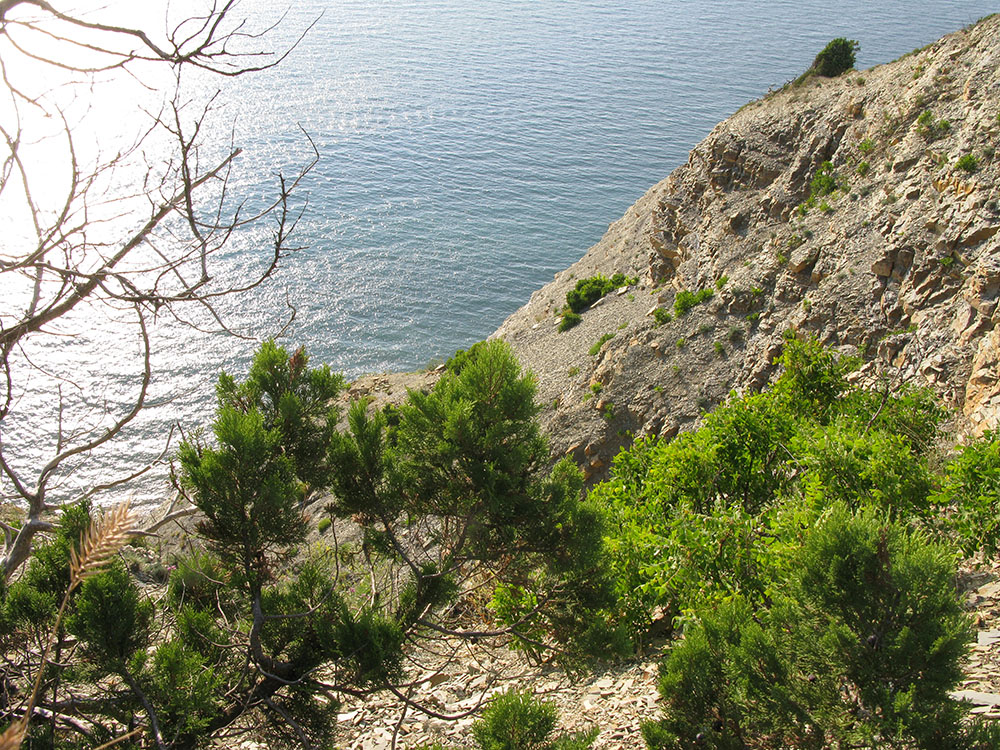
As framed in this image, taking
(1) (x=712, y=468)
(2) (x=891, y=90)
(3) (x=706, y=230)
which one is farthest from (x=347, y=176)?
(1) (x=712, y=468)

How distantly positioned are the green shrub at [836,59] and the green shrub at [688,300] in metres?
11.5

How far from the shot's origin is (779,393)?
14406mm

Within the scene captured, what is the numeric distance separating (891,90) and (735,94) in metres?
59.8

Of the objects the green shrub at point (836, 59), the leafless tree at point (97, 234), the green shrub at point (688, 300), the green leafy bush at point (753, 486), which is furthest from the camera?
the green shrub at point (836, 59)

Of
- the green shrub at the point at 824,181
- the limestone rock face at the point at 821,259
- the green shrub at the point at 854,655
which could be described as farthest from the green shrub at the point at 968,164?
the green shrub at the point at 854,655

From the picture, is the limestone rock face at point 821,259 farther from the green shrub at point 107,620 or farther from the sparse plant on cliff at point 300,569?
the green shrub at point 107,620

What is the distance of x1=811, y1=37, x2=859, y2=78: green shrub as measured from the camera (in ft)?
99.7

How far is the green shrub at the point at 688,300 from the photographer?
91.9 ft

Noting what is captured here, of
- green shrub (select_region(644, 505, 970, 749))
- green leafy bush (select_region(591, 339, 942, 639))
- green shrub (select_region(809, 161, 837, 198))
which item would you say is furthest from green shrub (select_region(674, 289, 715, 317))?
green shrub (select_region(644, 505, 970, 749))

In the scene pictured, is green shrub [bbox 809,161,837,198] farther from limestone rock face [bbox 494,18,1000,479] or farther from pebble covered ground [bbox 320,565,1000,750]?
pebble covered ground [bbox 320,565,1000,750]

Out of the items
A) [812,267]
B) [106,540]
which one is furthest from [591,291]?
[106,540]

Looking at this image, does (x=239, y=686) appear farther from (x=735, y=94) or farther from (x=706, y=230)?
(x=735, y=94)

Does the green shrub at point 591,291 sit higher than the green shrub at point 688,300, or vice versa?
the green shrub at point 688,300

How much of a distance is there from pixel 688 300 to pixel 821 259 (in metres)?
5.47
